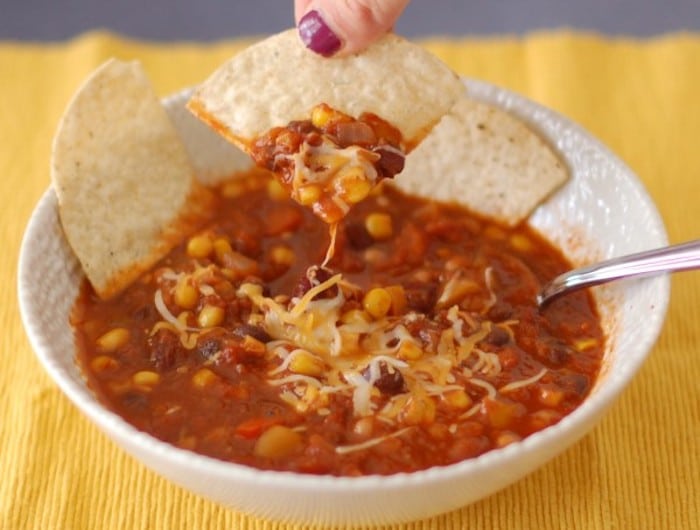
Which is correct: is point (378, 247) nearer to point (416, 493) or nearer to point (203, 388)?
point (203, 388)

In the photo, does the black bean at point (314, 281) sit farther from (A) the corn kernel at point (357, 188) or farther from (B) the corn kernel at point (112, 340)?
(B) the corn kernel at point (112, 340)

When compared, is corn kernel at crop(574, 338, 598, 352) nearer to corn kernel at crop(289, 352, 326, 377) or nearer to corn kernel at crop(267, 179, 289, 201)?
corn kernel at crop(289, 352, 326, 377)

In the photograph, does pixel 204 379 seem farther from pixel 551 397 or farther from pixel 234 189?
pixel 234 189

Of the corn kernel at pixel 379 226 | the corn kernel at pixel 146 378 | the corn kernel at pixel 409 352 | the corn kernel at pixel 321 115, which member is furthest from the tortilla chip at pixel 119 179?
the corn kernel at pixel 409 352

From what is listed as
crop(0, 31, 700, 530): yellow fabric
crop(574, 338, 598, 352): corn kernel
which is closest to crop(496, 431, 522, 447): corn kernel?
crop(0, 31, 700, 530): yellow fabric

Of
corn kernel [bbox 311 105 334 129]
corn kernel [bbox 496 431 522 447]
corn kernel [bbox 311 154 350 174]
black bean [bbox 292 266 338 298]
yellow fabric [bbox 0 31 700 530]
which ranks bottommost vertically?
yellow fabric [bbox 0 31 700 530]
